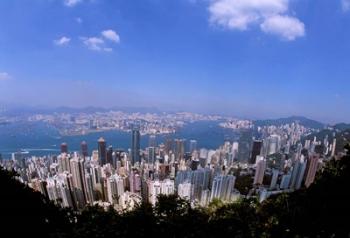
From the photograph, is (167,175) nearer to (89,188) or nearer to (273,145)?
(89,188)

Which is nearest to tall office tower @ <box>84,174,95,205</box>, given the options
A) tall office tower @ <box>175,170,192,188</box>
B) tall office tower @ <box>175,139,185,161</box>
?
tall office tower @ <box>175,170,192,188</box>

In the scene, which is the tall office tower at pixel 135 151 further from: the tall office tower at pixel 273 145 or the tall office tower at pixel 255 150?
the tall office tower at pixel 273 145

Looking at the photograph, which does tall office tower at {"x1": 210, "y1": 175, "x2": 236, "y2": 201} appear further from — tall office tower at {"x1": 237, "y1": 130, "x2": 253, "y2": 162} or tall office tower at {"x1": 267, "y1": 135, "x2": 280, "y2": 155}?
tall office tower at {"x1": 267, "y1": 135, "x2": 280, "y2": 155}

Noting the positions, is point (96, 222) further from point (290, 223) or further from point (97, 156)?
point (97, 156)

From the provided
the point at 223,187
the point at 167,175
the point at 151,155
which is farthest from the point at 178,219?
the point at 151,155

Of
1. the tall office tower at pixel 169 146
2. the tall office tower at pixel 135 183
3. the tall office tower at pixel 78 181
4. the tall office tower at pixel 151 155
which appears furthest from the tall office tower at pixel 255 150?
the tall office tower at pixel 78 181

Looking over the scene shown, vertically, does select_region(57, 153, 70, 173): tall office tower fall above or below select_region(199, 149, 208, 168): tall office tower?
above

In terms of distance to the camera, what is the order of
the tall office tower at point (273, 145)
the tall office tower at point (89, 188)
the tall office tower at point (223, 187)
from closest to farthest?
the tall office tower at point (223, 187), the tall office tower at point (89, 188), the tall office tower at point (273, 145)
